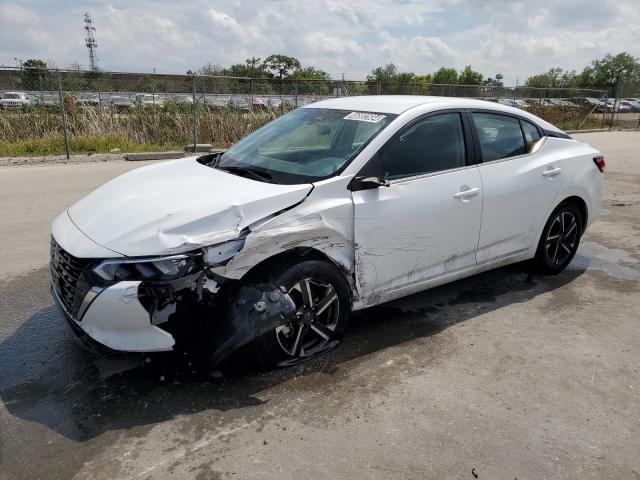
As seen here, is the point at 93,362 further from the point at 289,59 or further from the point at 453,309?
the point at 289,59

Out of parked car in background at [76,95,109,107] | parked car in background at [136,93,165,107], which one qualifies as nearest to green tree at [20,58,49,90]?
parked car in background at [76,95,109,107]

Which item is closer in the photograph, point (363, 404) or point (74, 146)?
point (363, 404)

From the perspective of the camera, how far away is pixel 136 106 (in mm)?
15633

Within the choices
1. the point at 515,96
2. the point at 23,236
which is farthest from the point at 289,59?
the point at 23,236

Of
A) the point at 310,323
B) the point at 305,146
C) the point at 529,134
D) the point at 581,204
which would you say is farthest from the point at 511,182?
the point at 310,323

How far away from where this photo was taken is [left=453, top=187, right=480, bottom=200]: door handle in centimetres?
401

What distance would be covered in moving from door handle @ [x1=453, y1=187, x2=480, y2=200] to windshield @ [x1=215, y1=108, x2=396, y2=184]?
0.76 m

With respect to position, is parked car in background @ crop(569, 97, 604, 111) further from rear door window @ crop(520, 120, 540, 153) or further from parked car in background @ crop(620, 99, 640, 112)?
rear door window @ crop(520, 120, 540, 153)

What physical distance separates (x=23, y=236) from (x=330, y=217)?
445 cm

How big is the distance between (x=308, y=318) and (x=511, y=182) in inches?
84.9

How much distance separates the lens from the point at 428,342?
12.7 feet

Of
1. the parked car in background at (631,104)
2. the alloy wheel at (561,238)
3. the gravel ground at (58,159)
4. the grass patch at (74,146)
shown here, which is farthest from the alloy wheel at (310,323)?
the parked car in background at (631,104)

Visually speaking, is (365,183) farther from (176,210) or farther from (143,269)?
(143,269)

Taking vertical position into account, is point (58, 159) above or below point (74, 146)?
below
